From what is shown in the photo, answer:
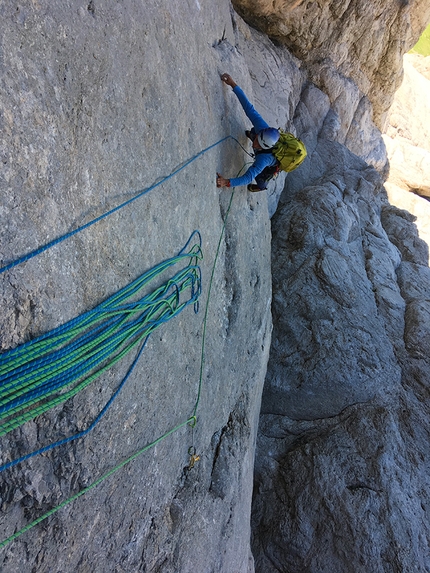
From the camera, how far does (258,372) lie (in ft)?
19.9

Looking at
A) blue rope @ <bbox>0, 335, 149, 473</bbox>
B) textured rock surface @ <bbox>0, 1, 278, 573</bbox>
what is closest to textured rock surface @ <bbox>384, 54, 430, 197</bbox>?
textured rock surface @ <bbox>0, 1, 278, 573</bbox>

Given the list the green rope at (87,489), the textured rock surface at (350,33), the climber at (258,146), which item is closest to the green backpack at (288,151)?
the climber at (258,146)

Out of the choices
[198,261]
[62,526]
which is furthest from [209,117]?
[62,526]

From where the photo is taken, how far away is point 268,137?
532 centimetres

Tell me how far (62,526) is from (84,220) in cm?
194

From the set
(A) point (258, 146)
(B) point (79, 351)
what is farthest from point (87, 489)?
(A) point (258, 146)

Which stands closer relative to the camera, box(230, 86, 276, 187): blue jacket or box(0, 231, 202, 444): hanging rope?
box(0, 231, 202, 444): hanging rope

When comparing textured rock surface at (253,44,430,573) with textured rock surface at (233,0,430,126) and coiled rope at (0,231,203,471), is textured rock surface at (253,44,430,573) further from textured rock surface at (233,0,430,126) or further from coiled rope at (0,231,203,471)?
coiled rope at (0,231,203,471)

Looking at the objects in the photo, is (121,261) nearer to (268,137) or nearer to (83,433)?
(83,433)

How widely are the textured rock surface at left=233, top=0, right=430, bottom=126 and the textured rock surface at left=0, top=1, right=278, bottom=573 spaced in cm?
456

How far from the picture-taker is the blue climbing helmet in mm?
5301

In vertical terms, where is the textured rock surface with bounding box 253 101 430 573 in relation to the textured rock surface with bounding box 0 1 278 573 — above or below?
below

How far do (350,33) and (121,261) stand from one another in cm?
1078

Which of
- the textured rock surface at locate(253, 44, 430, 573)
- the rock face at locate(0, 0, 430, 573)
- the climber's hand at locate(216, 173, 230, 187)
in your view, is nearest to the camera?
the rock face at locate(0, 0, 430, 573)
